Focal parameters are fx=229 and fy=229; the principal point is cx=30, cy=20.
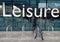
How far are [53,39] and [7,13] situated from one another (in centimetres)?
622

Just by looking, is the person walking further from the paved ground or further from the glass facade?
the glass facade

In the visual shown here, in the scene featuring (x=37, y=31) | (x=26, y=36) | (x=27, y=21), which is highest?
(x=27, y=21)

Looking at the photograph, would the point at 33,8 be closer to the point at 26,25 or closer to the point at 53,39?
the point at 26,25

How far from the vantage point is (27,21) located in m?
26.1

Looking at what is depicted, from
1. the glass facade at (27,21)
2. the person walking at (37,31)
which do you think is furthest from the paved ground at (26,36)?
the glass facade at (27,21)

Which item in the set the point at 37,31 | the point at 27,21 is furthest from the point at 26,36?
the point at 27,21

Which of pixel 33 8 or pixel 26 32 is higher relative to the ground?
pixel 33 8

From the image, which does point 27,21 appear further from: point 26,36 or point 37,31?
point 26,36

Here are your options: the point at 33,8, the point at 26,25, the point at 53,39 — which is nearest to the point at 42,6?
the point at 33,8

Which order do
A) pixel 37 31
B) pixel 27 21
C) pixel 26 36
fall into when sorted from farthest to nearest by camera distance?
1. pixel 27 21
2. pixel 37 31
3. pixel 26 36

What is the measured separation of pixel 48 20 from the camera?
26.2 m

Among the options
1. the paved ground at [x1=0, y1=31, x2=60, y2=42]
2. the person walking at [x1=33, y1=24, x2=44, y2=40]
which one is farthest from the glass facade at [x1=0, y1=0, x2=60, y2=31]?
the paved ground at [x1=0, y1=31, x2=60, y2=42]

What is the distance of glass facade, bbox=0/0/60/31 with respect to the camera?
25875mm

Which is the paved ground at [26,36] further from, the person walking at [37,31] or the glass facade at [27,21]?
the glass facade at [27,21]
